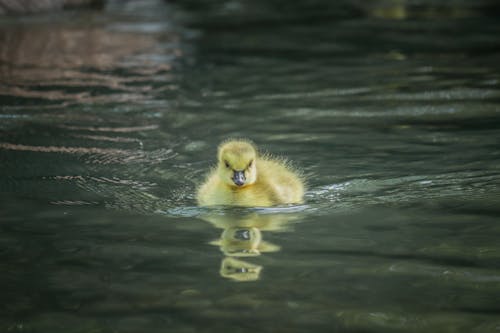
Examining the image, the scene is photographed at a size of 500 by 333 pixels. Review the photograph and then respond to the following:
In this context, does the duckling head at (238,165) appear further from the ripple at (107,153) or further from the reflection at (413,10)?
the reflection at (413,10)

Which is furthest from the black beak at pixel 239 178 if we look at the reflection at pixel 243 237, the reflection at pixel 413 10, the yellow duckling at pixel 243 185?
the reflection at pixel 413 10

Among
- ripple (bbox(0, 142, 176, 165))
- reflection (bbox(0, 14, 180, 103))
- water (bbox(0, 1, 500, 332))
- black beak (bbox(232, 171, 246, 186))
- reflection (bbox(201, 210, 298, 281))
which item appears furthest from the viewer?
reflection (bbox(0, 14, 180, 103))

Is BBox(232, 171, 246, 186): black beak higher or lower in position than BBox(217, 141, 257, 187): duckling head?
lower

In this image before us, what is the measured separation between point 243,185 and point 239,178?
0.16 metres

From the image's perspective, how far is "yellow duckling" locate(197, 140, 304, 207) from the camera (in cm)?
508

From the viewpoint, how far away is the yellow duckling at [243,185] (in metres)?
5.08

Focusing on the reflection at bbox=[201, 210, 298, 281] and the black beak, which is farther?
the black beak

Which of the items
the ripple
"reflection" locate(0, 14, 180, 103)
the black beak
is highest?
"reflection" locate(0, 14, 180, 103)

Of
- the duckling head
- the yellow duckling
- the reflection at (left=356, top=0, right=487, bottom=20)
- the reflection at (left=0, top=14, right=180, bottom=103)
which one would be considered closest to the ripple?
the yellow duckling

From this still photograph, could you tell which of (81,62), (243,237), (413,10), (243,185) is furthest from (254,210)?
(413,10)

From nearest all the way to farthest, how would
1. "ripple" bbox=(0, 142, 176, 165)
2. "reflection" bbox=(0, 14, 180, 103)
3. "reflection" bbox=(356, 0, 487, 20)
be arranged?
"ripple" bbox=(0, 142, 176, 165)
"reflection" bbox=(0, 14, 180, 103)
"reflection" bbox=(356, 0, 487, 20)

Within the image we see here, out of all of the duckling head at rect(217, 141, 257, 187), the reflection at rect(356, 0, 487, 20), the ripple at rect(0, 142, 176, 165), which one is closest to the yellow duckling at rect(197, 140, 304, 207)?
the duckling head at rect(217, 141, 257, 187)

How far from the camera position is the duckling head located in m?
5.07

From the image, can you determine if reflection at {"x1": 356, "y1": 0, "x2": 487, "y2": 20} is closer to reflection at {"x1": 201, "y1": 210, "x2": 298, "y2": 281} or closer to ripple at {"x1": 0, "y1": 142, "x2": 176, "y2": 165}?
ripple at {"x1": 0, "y1": 142, "x2": 176, "y2": 165}
